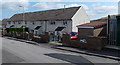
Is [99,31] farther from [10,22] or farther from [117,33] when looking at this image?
[10,22]

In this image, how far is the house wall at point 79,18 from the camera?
37.7 meters

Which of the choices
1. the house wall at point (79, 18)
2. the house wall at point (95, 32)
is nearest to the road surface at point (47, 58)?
the house wall at point (95, 32)

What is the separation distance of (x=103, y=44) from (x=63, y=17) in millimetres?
22644

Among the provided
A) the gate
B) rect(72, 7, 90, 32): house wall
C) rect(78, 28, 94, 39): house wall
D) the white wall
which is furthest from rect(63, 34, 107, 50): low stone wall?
rect(72, 7, 90, 32): house wall

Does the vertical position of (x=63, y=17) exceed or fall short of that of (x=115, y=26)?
it exceeds it

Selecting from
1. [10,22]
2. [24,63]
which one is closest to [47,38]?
[24,63]

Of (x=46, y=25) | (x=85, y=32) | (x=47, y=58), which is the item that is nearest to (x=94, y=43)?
(x=47, y=58)

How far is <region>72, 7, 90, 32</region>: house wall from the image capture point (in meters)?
37.7

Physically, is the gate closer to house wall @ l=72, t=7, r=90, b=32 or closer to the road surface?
the road surface

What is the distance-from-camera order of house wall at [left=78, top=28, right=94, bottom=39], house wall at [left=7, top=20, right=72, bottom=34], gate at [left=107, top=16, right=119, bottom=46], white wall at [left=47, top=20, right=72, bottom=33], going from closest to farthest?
gate at [left=107, top=16, right=119, bottom=46] → house wall at [left=78, top=28, right=94, bottom=39] → white wall at [left=47, top=20, right=72, bottom=33] → house wall at [left=7, top=20, right=72, bottom=34]

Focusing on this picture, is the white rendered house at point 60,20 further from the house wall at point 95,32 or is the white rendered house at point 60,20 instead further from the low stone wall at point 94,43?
the low stone wall at point 94,43

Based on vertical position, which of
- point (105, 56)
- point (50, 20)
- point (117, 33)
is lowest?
point (105, 56)

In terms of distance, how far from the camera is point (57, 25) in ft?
133

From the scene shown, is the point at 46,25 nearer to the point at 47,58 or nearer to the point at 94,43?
the point at 94,43
